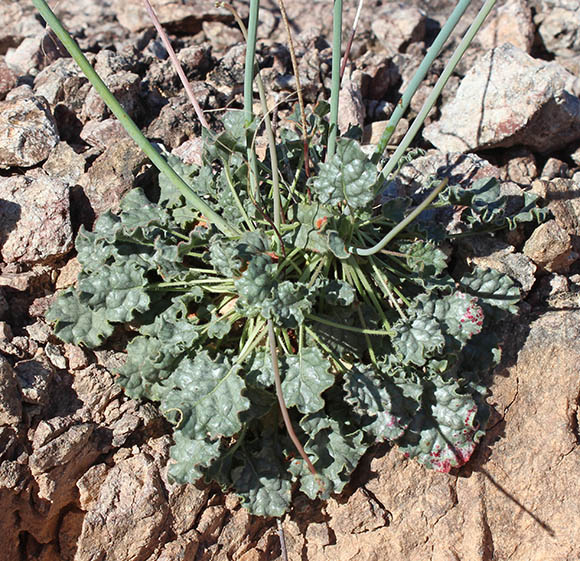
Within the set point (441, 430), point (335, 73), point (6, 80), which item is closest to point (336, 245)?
point (335, 73)

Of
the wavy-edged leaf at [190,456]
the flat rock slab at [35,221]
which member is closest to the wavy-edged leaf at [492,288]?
the wavy-edged leaf at [190,456]

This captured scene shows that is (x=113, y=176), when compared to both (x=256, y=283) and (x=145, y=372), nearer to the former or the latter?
(x=145, y=372)

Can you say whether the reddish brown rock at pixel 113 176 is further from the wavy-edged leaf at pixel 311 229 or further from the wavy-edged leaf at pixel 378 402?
the wavy-edged leaf at pixel 378 402

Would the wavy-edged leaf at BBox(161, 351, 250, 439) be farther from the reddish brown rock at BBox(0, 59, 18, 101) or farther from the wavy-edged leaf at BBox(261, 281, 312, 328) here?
the reddish brown rock at BBox(0, 59, 18, 101)

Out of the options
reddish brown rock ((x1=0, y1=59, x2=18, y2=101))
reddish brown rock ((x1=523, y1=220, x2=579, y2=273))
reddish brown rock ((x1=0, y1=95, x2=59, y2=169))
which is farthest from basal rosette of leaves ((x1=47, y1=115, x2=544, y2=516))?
reddish brown rock ((x1=0, y1=59, x2=18, y2=101))

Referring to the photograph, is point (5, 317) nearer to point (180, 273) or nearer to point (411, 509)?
point (180, 273)

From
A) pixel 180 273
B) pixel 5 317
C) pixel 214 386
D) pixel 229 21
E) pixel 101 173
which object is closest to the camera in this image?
pixel 214 386

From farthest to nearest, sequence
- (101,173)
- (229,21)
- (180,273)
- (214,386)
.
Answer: (229,21) < (101,173) < (180,273) < (214,386)

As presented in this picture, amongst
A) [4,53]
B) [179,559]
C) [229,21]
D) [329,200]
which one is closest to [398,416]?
[329,200]
